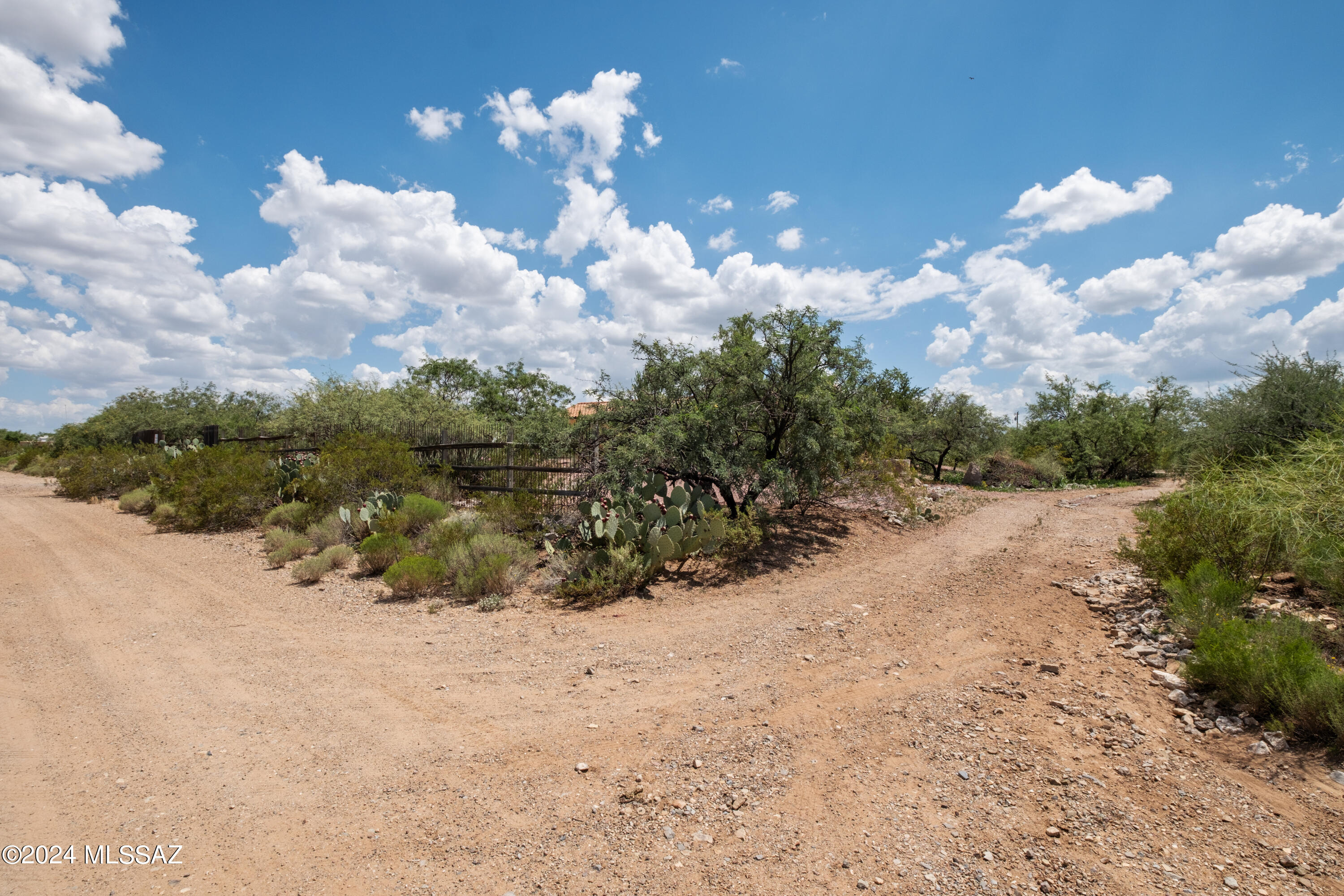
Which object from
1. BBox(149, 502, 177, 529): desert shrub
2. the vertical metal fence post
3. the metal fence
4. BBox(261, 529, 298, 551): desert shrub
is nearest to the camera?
BBox(261, 529, 298, 551): desert shrub

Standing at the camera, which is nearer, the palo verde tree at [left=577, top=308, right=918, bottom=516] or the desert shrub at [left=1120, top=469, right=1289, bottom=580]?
the desert shrub at [left=1120, top=469, right=1289, bottom=580]

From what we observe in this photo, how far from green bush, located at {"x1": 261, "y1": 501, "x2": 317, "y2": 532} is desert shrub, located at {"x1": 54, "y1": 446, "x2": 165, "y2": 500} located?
8161mm

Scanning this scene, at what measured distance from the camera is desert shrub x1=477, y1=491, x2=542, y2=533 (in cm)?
1002

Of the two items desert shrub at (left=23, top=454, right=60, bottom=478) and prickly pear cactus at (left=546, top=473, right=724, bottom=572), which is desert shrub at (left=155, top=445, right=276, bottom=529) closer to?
prickly pear cactus at (left=546, top=473, right=724, bottom=572)

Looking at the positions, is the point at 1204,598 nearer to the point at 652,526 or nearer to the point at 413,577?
the point at 652,526

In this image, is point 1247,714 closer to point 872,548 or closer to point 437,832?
point 437,832

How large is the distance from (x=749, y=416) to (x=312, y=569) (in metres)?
7.37

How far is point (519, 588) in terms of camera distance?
27.4ft

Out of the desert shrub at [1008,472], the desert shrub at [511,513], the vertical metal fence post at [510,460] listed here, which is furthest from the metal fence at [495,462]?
the desert shrub at [1008,472]

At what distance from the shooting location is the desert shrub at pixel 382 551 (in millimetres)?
9250

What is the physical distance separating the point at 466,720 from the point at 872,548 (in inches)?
311

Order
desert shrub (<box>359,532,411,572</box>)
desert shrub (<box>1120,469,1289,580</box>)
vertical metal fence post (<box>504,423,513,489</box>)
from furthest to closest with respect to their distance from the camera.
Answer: vertical metal fence post (<box>504,423,513,489</box>)
desert shrub (<box>359,532,411,572</box>)
desert shrub (<box>1120,469,1289,580</box>)

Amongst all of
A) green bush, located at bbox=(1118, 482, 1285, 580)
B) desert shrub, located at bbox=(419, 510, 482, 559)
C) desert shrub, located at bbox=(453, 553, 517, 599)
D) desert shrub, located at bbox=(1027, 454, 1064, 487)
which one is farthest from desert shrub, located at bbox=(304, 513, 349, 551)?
desert shrub, located at bbox=(1027, 454, 1064, 487)

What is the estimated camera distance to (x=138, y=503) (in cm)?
1526
